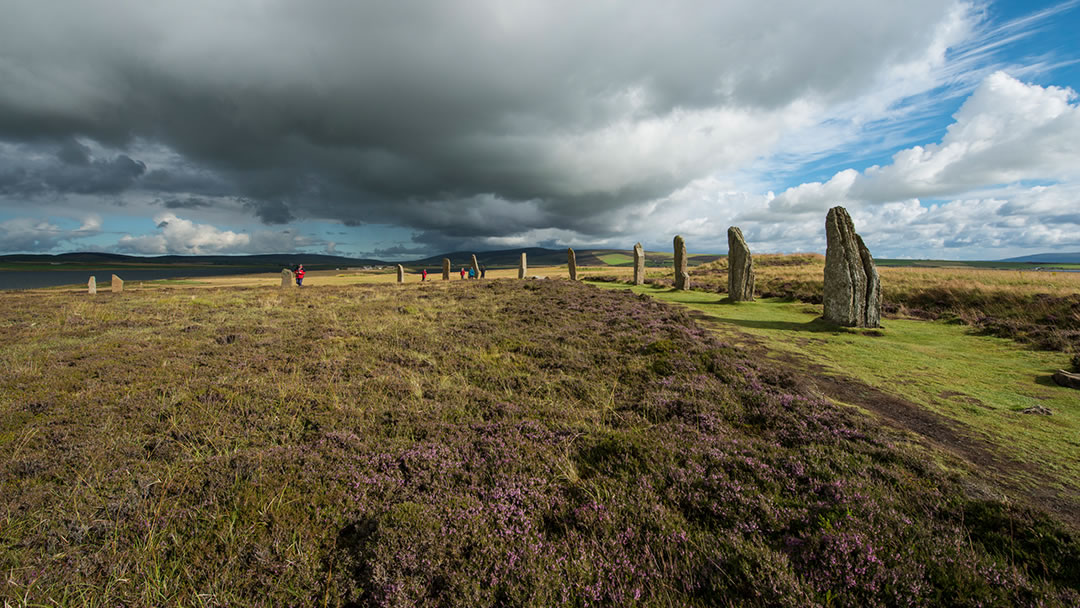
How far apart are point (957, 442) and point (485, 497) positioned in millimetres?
6523

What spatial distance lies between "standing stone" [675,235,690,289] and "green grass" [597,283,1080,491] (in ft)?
39.8

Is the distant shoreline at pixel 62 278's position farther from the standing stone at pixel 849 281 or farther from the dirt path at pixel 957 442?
the standing stone at pixel 849 281

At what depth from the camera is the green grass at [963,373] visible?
5.49 metres

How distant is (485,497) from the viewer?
440 cm

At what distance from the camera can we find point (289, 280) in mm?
36250

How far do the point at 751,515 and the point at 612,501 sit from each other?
1350 millimetres

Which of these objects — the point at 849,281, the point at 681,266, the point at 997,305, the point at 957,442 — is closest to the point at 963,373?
the point at 957,442

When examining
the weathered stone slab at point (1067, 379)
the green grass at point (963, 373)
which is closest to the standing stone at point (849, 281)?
the green grass at point (963, 373)

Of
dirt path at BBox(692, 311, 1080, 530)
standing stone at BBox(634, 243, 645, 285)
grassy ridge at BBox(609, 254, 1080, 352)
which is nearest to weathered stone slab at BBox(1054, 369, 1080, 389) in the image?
dirt path at BBox(692, 311, 1080, 530)

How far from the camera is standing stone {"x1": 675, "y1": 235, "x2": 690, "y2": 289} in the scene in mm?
28331

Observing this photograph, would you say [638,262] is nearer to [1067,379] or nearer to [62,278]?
[1067,379]

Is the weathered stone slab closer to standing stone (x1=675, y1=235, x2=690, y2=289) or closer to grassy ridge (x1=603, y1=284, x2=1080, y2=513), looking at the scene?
grassy ridge (x1=603, y1=284, x2=1080, y2=513)

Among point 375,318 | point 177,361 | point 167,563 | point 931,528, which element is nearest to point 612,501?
point 931,528

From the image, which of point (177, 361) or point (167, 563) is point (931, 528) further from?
point (177, 361)
